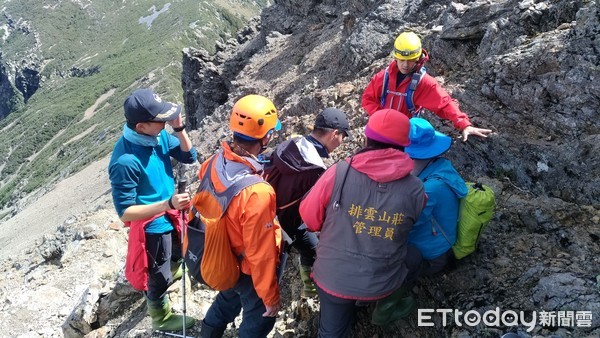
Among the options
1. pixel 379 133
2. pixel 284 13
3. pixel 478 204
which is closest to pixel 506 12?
pixel 478 204

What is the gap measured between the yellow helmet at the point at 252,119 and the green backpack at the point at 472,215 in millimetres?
2274

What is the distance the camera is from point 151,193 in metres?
5.52

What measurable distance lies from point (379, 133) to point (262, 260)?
1678 millimetres

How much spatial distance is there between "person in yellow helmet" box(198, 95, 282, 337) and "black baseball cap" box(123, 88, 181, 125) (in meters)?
1.05

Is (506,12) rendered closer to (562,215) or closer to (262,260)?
(562,215)

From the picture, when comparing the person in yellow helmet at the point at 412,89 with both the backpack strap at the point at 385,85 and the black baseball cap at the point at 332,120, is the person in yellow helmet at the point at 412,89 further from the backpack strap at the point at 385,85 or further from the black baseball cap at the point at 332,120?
the black baseball cap at the point at 332,120

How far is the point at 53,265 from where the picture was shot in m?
14.9

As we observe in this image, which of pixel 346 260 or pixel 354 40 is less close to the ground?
pixel 346 260

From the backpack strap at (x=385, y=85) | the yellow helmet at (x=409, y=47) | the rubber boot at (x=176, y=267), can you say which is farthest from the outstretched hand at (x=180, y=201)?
the yellow helmet at (x=409, y=47)

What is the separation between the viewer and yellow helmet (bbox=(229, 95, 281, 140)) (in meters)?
4.30

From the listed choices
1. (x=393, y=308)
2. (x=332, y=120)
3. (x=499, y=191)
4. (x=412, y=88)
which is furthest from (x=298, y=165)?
(x=499, y=191)

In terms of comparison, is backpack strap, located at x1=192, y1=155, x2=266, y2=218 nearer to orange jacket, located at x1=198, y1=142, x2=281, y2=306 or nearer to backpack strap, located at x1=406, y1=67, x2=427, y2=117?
orange jacket, located at x1=198, y1=142, x2=281, y2=306

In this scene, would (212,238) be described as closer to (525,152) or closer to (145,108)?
(145,108)

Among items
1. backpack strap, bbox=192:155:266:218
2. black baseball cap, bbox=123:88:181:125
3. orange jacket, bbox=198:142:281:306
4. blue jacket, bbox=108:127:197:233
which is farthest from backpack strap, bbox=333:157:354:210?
blue jacket, bbox=108:127:197:233
